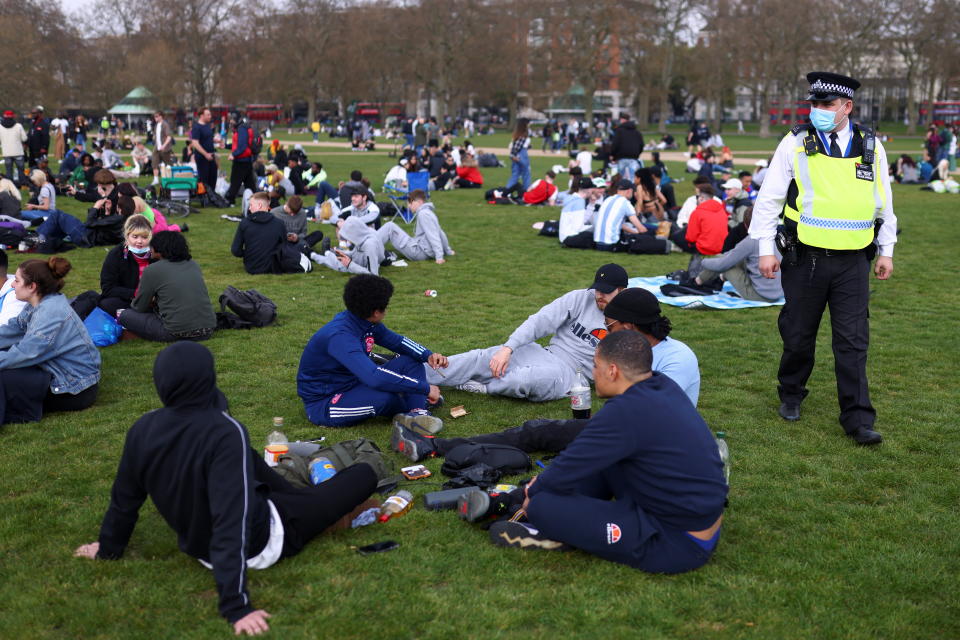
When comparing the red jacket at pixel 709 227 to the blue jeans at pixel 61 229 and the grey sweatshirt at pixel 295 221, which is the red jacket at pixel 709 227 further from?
the blue jeans at pixel 61 229

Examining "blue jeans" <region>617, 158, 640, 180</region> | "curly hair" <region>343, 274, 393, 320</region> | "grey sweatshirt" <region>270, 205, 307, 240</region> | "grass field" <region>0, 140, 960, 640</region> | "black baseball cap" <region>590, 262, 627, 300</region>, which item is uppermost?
"blue jeans" <region>617, 158, 640, 180</region>

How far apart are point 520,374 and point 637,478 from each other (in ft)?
9.13

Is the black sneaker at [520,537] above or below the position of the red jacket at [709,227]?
below

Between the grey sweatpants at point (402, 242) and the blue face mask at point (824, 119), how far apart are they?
7.72 meters

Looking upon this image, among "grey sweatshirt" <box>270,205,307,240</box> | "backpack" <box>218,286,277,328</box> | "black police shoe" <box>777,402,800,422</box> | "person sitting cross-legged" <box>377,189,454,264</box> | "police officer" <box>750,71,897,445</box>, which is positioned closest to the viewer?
"police officer" <box>750,71,897,445</box>

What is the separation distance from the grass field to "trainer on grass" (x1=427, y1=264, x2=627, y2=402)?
147 millimetres

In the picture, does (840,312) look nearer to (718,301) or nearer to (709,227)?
(718,301)

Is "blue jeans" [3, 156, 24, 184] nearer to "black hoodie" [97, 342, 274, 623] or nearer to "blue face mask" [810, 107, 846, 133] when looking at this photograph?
"black hoodie" [97, 342, 274, 623]

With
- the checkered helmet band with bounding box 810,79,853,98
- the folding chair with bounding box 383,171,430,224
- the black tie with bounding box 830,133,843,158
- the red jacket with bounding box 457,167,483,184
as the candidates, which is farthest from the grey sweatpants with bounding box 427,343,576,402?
the red jacket with bounding box 457,167,483,184

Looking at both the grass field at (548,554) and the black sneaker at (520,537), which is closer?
the grass field at (548,554)

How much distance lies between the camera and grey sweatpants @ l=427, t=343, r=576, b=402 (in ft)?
22.7

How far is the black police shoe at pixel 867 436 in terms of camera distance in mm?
6117

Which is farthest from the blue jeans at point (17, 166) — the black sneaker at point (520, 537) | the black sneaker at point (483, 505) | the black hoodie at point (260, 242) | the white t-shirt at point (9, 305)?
the black sneaker at point (520, 537)

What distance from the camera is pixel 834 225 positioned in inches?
236
